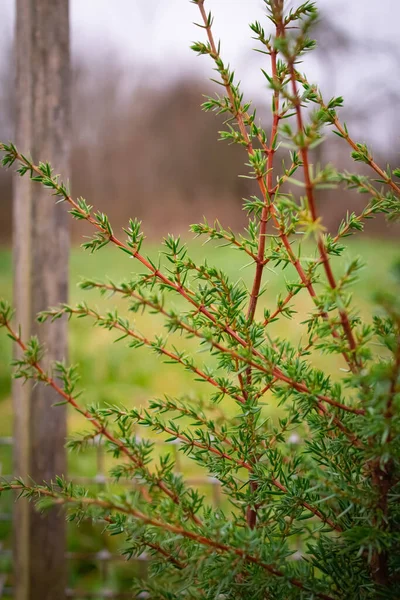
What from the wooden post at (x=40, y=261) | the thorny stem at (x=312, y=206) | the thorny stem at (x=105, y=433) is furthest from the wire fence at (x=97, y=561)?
the thorny stem at (x=312, y=206)

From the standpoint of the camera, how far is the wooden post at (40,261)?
1.07 metres

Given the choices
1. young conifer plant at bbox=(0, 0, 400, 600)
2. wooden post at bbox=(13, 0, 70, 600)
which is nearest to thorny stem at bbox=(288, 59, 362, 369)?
young conifer plant at bbox=(0, 0, 400, 600)

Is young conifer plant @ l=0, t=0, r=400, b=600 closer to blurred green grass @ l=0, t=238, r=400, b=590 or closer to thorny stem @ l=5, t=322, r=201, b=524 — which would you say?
thorny stem @ l=5, t=322, r=201, b=524

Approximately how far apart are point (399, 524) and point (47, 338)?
904mm

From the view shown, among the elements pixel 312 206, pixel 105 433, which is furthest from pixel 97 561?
pixel 312 206

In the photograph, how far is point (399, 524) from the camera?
0.47m

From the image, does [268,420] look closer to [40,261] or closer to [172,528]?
[172,528]

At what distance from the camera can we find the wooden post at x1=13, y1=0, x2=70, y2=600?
1.07 meters

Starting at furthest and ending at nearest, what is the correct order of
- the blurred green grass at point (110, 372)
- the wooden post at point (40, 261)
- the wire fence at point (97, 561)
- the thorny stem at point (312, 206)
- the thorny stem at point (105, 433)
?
the blurred green grass at point (110, 372)
the wire fence at point (97, 561)
the wooden post at point (40, 261)
the thorny stem at point (105, 433)
the thorny stem at point (312, 206)

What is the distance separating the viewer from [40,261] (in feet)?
3.71

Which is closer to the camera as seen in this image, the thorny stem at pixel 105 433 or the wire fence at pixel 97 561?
the thorny stem at pixel 105 433

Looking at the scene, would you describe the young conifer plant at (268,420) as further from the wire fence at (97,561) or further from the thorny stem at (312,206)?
the wire fence at (97,561)

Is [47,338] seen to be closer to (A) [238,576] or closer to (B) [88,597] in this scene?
(A) [238,576]

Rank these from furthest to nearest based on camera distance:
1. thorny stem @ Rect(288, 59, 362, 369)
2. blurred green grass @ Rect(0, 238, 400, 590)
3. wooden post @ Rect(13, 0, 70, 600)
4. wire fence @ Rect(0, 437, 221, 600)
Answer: blurred green grass @ Rect(0, 238, 400, 590) → wire fence @ Rect(0, 437, 221, 600) → wooden post @ Rect(13, 0, 70, 600) → thorny stem @ Rect(288, 59, 362, 369)
